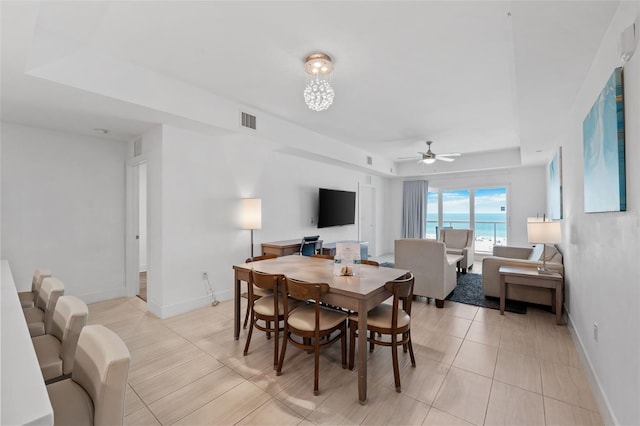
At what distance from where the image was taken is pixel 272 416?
72.1 inches

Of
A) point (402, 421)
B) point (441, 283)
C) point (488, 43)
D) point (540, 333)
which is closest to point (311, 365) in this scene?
point (402, 421)

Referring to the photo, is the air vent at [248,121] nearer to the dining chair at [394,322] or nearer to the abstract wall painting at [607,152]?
the dining chair at [394,322]

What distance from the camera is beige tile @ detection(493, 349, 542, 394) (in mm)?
2164

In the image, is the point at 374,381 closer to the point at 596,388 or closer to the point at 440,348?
the point at 440,348

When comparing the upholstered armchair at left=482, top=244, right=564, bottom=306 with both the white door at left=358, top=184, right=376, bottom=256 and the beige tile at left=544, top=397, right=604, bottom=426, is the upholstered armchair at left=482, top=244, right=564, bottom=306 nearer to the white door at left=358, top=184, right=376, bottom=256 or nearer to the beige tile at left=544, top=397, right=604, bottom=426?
the beige tile at left=544, top=397, right=604, bottom=426

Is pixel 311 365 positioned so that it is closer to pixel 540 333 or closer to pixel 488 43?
pixel 540 333

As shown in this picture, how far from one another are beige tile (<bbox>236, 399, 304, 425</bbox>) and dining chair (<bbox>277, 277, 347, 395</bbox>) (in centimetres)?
25

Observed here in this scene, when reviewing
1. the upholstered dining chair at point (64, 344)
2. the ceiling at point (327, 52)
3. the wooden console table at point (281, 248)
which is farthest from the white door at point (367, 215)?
the upholstered dining chair at point (64, 344)

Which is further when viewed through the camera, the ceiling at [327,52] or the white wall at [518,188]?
the white wall at [518,188]

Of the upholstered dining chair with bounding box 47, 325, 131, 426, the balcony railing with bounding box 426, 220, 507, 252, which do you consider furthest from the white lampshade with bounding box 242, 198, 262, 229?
the balcony railing with bounding box 426, 220, 507, 252

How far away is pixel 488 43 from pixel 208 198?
11.9 feet

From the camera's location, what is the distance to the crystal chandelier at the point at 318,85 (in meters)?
2.59

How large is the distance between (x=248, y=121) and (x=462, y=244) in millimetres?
5305

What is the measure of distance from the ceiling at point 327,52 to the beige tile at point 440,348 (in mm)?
2513
